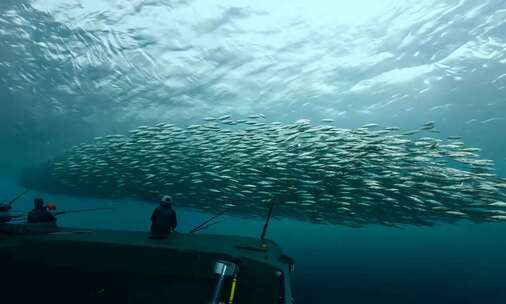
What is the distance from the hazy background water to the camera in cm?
1373

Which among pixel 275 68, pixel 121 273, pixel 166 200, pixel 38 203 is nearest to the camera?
pixel 121 273

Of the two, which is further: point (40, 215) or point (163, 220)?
point (40, 215)

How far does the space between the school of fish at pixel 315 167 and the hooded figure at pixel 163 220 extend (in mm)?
7665

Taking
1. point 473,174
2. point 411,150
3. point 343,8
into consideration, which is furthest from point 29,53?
point 473,174

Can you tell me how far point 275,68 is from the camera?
58.0 ft

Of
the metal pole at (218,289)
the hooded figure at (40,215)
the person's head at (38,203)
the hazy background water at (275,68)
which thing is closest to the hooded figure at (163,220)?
the hooded figure at (40,215)

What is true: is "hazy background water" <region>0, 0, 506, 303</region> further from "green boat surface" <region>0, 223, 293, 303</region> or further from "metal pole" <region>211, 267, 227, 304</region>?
"metal pole" <region>211, 267, 227, 304</region>

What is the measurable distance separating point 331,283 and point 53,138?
86.1ft

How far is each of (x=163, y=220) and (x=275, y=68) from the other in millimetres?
13085

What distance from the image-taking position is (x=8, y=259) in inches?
179

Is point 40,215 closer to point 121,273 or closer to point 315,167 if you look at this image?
point 121,273

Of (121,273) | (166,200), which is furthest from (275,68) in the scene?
(121,273)

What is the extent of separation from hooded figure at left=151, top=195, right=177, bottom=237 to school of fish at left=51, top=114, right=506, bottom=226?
7665mm

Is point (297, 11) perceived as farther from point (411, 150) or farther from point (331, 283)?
point (331, 283)
